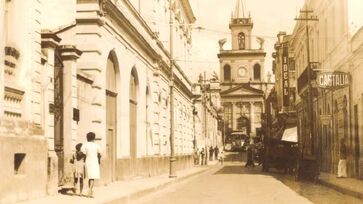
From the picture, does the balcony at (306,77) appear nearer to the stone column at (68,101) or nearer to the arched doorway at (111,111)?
the arched doorway at (111,111)

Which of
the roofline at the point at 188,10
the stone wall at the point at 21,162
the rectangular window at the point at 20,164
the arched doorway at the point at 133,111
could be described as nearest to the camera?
the stone wall at the point at 21,162

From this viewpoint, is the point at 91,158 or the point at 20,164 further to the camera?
the point at 91,158

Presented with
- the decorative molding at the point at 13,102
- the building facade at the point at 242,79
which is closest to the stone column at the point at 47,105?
the decorative molding at the point at 13,102

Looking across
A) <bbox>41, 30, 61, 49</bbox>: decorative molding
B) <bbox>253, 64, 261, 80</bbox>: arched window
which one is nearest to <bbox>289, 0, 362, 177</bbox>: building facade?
<bbox>41, 30, 61, 49</bbox>: decorative molding

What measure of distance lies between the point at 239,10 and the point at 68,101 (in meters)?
120

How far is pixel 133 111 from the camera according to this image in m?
27.4

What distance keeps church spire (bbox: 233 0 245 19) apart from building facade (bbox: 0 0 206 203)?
9871 cm

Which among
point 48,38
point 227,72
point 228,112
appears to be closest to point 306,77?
point 48,38

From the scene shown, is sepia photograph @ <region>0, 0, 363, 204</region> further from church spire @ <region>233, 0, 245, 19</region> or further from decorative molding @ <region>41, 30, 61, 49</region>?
church spire @ <region>233, 0, 245, 19</region>

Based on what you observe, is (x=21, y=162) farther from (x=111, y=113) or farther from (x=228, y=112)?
(x=228, y=112)

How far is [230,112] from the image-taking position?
131875 millimetres

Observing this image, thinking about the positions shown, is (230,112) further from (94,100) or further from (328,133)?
(94,100)

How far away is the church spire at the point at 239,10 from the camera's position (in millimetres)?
133375

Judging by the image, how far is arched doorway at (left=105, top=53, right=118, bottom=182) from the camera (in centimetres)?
2236
